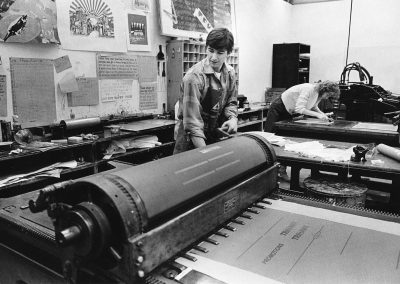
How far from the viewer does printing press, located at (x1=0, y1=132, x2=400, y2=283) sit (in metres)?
0.93

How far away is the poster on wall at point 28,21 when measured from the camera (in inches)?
117

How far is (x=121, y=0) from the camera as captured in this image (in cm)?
398

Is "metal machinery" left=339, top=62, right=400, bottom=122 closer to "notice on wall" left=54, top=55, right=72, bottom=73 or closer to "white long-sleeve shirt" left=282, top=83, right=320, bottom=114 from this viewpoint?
"white long-sleeve shirt" left=282, top=83, right=320, bottom=114

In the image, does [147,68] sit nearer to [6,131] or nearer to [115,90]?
[115,90]

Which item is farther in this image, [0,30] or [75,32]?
[75,32]

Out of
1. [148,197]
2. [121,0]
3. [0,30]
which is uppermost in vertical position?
[121,0]

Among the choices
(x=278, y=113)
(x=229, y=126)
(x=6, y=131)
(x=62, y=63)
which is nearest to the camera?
(x=229, y=126)

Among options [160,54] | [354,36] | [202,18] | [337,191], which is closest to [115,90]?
[160,54]

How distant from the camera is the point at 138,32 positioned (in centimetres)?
423

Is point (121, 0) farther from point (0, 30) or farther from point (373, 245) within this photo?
point (373, 245)

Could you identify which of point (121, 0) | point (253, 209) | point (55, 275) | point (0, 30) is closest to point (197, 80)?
point (253, 209)

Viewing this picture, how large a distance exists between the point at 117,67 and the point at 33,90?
3.42ft

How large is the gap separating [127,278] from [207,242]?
0.34 m

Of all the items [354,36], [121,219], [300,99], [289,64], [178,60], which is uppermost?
[354,36]
